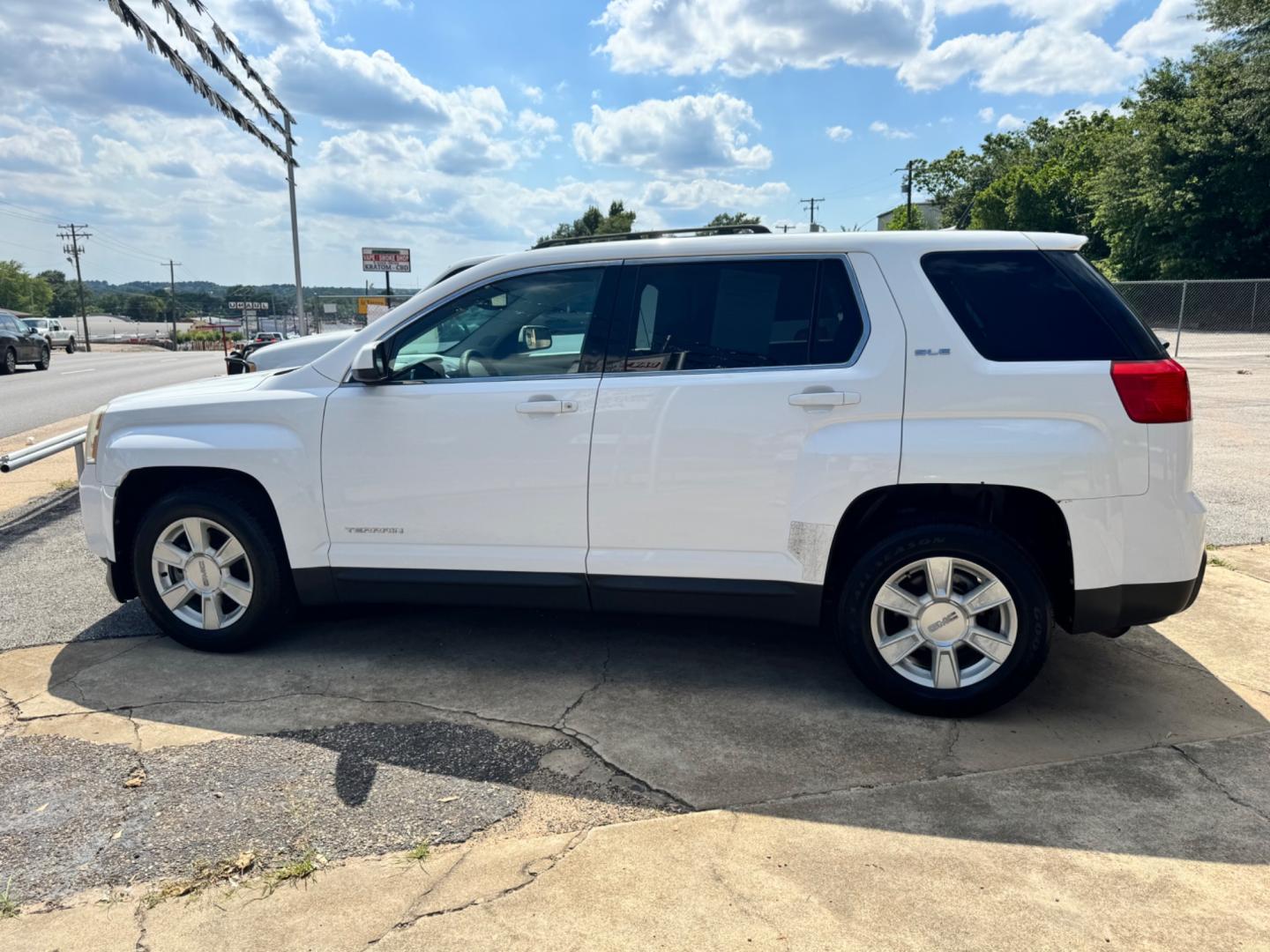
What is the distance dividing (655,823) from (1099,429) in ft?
7.07

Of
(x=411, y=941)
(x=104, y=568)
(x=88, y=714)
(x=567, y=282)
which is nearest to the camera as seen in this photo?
(x=411, y=941)

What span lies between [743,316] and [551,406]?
0.88 m

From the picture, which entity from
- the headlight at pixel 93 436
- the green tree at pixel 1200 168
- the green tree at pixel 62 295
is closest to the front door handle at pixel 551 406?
the headlight at pixel 93 436

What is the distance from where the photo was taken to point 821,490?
139 inches

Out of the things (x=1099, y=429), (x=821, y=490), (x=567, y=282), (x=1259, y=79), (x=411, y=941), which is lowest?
(x=411, y=941)

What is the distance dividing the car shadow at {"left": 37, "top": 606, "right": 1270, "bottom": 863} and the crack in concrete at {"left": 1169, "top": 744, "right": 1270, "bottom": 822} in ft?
0.09

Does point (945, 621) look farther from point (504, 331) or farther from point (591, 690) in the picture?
point (504, 331)

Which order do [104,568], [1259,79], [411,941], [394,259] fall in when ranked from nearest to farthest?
[411,941], [104,568], [1259,79], [394,259]

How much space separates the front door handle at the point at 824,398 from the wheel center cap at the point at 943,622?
2.86 ft

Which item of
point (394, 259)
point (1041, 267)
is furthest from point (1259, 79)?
point (1041, 267)

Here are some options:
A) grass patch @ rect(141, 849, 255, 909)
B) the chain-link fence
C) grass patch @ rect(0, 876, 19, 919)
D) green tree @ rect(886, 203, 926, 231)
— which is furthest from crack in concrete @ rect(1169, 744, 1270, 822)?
green tree @ rect(886, 203, 926, 231)

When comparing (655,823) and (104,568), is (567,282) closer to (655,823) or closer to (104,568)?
(655,823)

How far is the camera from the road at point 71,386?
14495 millimetres

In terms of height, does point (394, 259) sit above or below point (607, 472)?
above
